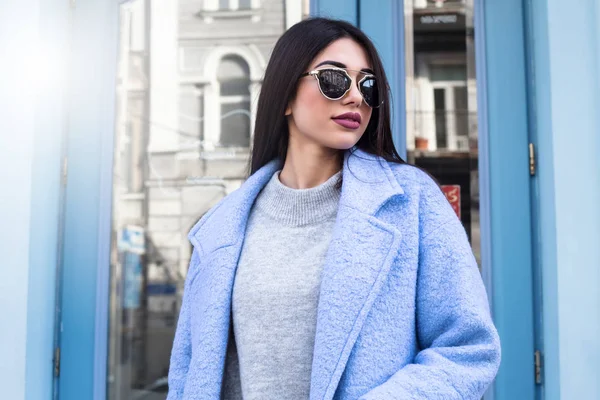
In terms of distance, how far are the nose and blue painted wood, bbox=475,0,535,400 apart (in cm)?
121

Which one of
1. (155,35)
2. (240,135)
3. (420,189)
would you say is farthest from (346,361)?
(155,35)

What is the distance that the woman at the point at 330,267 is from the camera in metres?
1.38

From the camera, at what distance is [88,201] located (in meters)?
2.97

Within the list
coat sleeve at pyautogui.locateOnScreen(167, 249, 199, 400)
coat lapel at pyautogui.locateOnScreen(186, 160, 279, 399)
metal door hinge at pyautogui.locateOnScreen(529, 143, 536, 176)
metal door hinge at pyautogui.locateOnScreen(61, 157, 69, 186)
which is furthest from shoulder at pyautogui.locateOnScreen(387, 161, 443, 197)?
metal door hinge at pyautogui.locateOnScreen(61, 157, 69, 186)

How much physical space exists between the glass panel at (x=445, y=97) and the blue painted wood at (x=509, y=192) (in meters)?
0.07

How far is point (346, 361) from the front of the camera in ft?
4.52

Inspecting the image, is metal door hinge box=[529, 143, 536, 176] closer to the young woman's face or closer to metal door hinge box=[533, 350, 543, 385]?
metal door hinge box=[533, 350, 543, 385]

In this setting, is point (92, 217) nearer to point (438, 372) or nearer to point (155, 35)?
point (155, 35)

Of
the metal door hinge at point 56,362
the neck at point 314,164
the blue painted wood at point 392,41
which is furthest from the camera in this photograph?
the metal door hinge at point 56,362

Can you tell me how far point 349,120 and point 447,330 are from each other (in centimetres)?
53

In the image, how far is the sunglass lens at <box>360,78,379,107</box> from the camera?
5.36ft

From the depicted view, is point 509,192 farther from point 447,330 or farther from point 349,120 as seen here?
point 447,330

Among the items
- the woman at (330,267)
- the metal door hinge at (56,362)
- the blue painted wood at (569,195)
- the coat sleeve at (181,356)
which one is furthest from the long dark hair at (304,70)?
the metal door hinge at (56,362)

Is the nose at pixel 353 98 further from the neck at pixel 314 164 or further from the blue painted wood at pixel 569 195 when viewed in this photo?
the blue painted wood at pixel 569 195
